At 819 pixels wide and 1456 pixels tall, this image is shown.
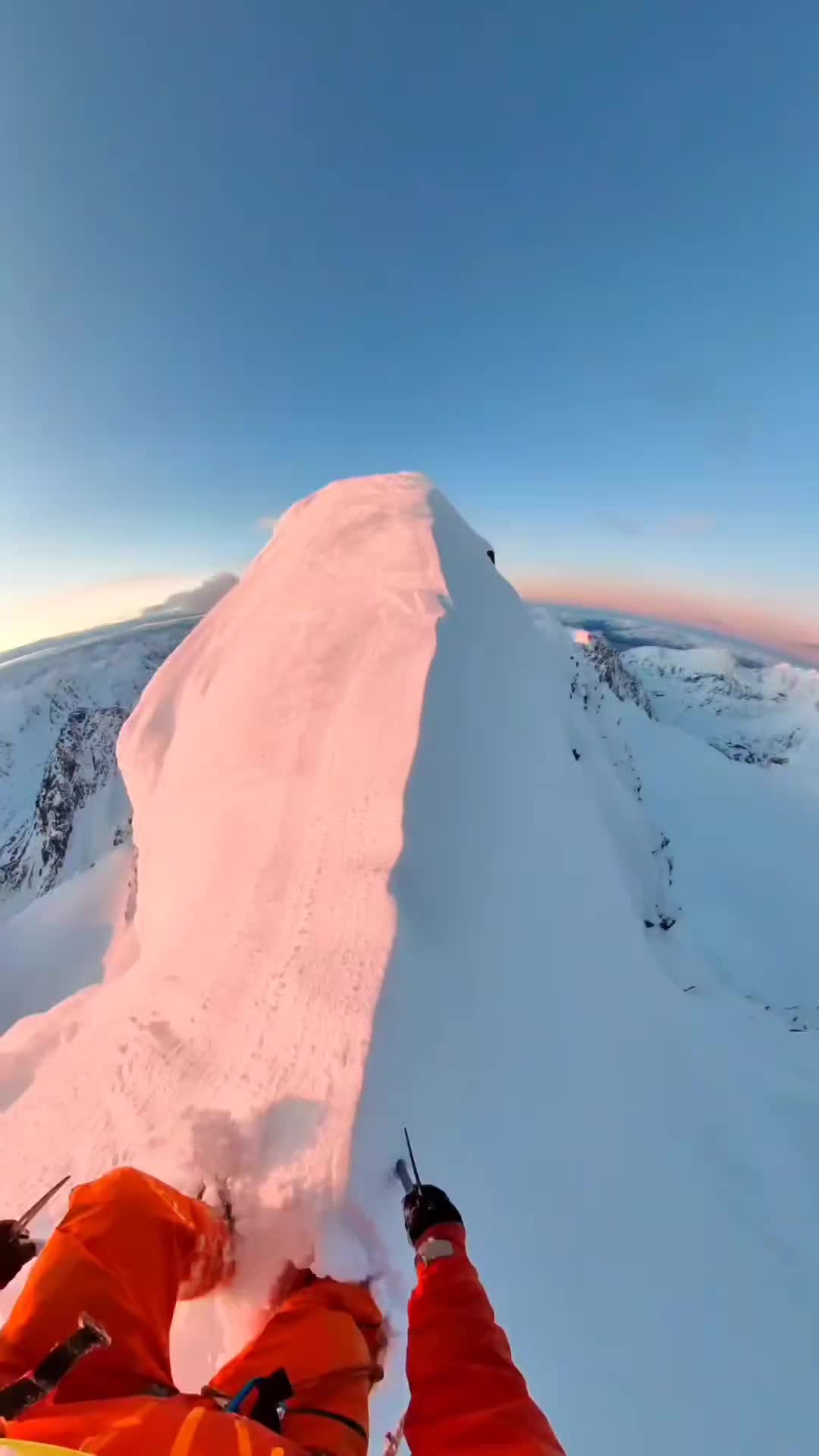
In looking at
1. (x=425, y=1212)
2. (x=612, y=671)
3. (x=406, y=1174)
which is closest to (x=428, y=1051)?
(x=406, y=1174)

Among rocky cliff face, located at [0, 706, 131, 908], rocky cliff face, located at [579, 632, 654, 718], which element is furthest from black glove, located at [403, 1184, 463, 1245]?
rocky cliff face, located at [579, 632, 654, 718]

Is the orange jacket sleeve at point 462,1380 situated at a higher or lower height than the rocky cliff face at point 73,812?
higher

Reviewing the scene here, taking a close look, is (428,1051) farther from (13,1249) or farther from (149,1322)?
(13,1249)

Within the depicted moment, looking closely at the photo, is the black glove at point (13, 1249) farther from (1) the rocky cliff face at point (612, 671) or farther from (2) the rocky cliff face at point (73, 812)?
(1) the rocky cliff face at point (612, 671)

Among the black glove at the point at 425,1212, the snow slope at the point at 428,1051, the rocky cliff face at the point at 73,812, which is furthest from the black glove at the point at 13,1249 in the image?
the rocky cliff face at the point at 73,812

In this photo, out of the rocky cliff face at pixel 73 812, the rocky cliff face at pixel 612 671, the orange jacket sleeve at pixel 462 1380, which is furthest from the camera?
the rocky cliff face at pixel 73 812
